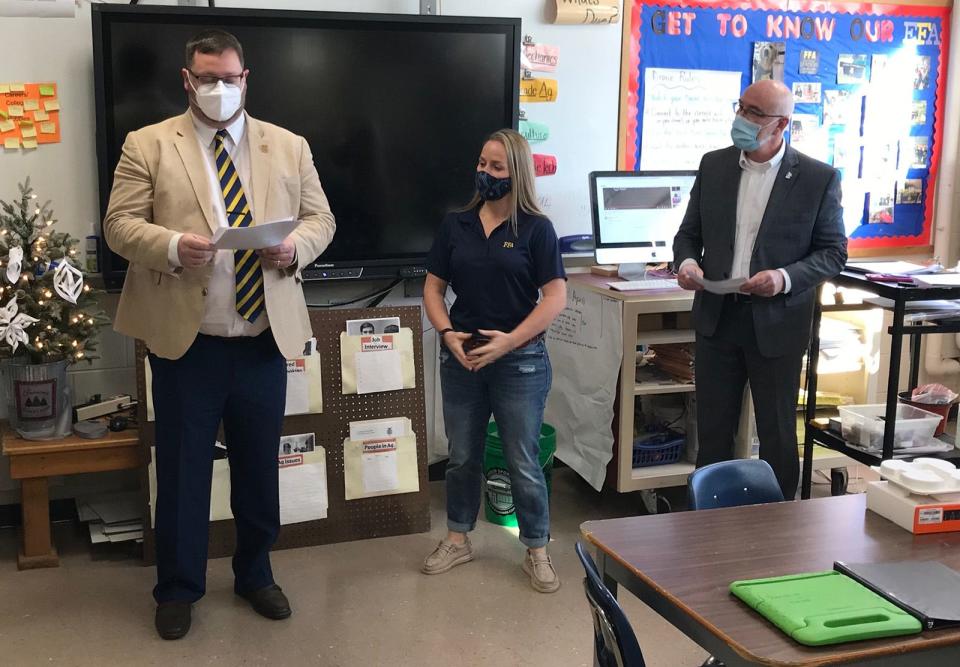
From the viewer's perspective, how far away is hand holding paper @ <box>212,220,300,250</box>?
2697mm

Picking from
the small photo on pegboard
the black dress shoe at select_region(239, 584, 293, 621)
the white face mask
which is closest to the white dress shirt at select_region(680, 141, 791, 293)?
the white face mask

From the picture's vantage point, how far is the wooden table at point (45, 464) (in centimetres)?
352

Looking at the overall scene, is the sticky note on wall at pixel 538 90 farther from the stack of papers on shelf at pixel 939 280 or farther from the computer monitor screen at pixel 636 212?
the stack of papers on shelf at pixel 939 280

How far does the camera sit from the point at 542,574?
348 centimetres

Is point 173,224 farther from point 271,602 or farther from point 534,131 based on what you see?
point 534,131

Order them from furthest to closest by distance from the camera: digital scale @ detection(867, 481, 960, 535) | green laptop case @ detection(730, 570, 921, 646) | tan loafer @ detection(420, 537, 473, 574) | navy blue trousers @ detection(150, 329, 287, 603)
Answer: tan loafer @ detection(420, 537, 473, 574)
navy blue trousers @ detection(150, 329, 287, 603)
digital scale @ detection(867, 481, 960, 535)
green laptop case @ detection(730, 570, 921, 646)

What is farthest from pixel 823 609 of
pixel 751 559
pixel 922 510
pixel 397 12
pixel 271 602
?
pixel 397 12

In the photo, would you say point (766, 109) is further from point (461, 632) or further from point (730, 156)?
point (461, 632)

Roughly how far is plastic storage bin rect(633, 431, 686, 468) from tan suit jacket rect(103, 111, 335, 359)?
62.5 inches

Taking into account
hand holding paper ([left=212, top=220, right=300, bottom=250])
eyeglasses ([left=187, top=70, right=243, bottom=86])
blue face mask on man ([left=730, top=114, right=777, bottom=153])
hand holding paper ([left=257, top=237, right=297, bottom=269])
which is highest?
eyeglasses ([left=187, top=70, right=243, bottom=86])

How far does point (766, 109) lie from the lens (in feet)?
10.7

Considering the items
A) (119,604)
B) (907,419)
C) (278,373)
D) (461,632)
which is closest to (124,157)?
(278,373)

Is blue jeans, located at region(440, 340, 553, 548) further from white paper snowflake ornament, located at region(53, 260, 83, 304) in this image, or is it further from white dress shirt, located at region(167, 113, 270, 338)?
white paper snowflake ornament, located at region(53, 260, 83, 304)

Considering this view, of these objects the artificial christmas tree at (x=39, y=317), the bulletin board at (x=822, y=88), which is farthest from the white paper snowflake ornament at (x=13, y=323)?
the bulletin board at (x=822, y=88)
